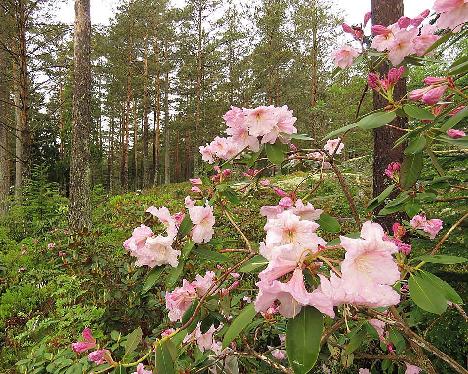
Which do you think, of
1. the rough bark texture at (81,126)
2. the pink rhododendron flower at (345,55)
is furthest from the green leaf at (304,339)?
the rough bark texture at (81,126)

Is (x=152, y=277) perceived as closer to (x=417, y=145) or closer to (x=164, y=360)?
(x=164, y=360)

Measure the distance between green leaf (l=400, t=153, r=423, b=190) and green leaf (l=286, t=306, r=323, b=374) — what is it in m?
0.64

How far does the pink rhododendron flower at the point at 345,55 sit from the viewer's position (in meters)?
1.58

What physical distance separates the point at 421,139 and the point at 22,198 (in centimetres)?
858

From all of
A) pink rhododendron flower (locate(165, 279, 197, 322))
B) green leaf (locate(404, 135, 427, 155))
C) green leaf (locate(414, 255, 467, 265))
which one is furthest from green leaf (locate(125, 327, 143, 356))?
green leaf (locate(404, 135, 427, 155))

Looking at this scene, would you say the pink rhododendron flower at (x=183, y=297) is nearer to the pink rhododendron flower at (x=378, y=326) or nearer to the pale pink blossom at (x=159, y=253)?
the pale pink blossom at (x=159, y=253)

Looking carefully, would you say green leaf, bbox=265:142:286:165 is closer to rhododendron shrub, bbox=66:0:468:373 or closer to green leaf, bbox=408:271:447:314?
rhododendron shrub, bbox=66:0:468:373

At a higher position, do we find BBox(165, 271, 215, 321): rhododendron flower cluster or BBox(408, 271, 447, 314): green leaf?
BBox(408, 271, 447, 314): green leaf

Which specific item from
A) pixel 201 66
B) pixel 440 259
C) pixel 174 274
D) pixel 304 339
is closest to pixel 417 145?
pixel 440 259

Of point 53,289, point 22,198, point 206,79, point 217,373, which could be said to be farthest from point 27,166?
point 206,79

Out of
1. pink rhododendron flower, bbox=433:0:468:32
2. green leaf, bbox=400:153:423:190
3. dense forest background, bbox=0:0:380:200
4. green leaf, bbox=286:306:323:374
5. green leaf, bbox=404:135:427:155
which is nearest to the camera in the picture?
green leaf, bbox=286:306:323:374

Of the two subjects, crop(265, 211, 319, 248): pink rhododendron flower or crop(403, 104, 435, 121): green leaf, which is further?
crop(403, 104, 435, 121): green leaf

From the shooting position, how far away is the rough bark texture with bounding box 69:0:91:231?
6.27 m

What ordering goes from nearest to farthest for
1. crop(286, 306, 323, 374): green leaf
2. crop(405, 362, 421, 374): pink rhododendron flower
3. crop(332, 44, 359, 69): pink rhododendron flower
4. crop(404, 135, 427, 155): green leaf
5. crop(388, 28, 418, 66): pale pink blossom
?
crop(286, 306, 323, 374): green leaf → crop(404, 135, 427, 155): green leaf → crop(388, 28, 418, 66): pale pink blossom → crop(332, 44, 359, 69): pink rhododendron flower → crop(405, 362, 421, 374): pink rhododendron flower
